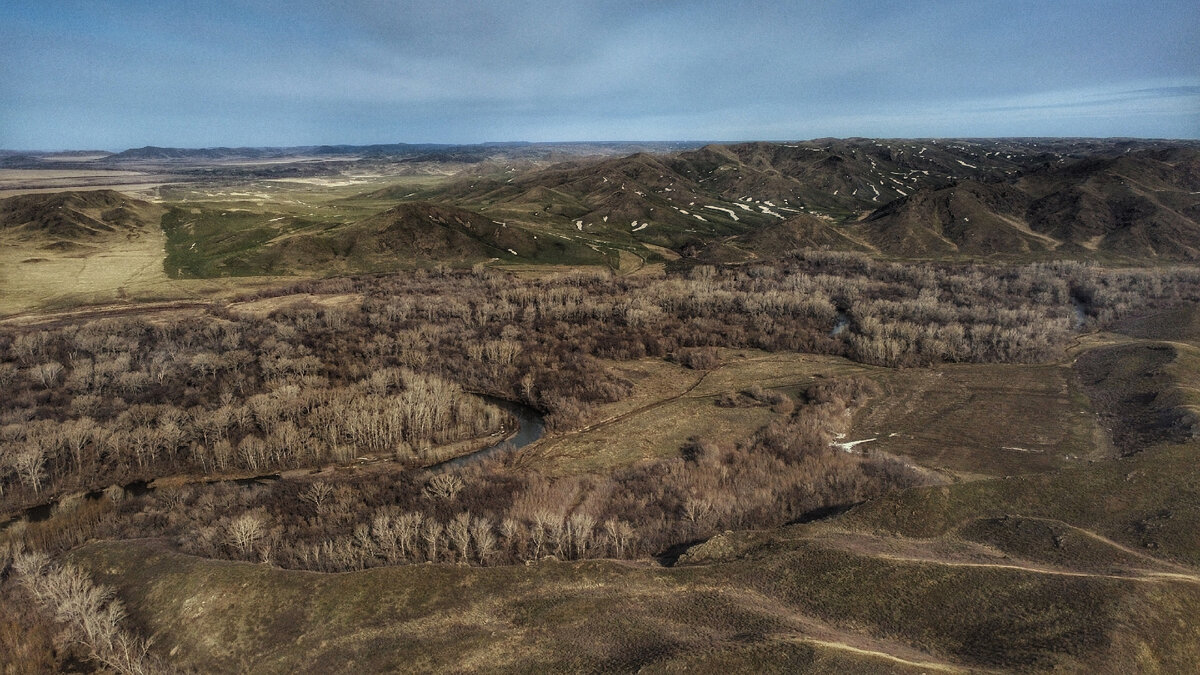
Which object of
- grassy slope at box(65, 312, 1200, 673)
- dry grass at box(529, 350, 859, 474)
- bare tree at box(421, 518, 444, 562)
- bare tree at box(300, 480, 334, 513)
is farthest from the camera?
dry grass at box(529, 350, 859, 474)

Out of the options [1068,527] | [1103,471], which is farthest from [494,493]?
[1103,471]

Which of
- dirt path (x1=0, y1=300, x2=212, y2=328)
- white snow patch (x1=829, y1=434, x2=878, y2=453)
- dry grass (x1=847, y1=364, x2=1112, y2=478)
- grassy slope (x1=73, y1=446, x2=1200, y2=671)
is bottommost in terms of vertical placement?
white snow patch (x1=829, y1=434, x2=878, y2=453)

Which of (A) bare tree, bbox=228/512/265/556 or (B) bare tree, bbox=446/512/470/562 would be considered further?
(A) bare tree, bbox=228/512/265/556

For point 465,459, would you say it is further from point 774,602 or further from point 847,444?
point 847,444

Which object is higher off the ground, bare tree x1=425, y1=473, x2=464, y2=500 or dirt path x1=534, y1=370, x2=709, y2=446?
bare tree x1=425, y1=473, x2=464, y2=500

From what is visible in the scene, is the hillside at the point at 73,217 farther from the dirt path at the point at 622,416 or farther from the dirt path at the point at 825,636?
the dirt path at the point at 825,636

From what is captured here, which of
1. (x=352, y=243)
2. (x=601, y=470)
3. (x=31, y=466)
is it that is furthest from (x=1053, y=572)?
(x=352, y=243)

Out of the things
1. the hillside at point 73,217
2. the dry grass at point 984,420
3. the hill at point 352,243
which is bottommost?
the dry grass at point 984,420

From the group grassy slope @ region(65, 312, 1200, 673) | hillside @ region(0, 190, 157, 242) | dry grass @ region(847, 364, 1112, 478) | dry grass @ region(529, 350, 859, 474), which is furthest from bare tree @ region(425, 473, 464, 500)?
hillside @ region(0, 190, 157, 242)

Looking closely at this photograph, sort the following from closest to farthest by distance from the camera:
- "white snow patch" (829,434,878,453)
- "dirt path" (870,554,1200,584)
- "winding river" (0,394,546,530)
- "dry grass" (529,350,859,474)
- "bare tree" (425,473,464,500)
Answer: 1. "dirt path" (870,554,1200,584)
2. "bare tree" (425,473,464,500)
3. "winding river" (0,394,546,530)
4. "white snow patch" (829,434,878,453)
5. "dry grass" (529,350,859,474)

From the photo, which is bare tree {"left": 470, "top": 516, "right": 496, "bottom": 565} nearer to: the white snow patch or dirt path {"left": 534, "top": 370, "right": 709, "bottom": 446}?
dirt path {"left": 534, "top": 370, "right": 709, "bottom": 446}

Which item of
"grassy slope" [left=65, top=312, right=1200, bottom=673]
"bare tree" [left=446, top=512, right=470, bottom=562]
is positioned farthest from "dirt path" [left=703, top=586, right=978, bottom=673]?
"bare tree" [left=446, top=512, right=470, bottom=562]

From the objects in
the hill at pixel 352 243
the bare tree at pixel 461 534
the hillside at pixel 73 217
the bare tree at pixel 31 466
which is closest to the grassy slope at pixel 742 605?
the bare tree at pixel 461 534
